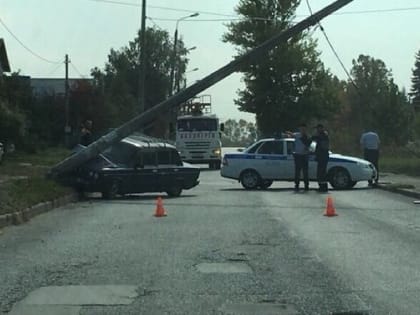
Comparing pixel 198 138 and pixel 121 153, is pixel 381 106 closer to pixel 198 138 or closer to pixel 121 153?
pixel 198 138

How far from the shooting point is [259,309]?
26.4 ft

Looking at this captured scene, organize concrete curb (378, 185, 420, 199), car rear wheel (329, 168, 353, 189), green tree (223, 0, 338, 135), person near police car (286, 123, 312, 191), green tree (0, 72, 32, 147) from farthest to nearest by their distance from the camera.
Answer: green tree (223, 0, 338, 135), green tree (0, 72, 32, 147), car rear wheel (329, 168, 353, 189), person near police car (286, 123, 312, 191), concrete curb (378, 185, 420, 199)

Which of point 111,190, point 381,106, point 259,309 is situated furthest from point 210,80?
point 381,106

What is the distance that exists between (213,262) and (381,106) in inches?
2345

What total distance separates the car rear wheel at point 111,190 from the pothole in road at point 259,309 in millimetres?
13680

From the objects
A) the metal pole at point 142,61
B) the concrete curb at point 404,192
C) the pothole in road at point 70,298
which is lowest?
the pothole in road at point 70,298

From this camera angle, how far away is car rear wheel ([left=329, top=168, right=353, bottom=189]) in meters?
26.1

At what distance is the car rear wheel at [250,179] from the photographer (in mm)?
26531

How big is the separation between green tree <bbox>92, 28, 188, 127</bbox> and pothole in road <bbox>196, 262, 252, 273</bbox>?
70047 millimetres

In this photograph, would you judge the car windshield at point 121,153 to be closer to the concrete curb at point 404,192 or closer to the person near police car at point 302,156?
the person near police car at point 302,156

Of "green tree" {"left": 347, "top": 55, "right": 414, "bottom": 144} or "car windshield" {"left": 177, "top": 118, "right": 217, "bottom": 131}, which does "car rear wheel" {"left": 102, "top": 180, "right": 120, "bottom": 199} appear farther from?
"green tree" {"left": 347, "top": 55, "right": 414, "bottom": 144}

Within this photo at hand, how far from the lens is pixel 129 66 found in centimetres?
9719

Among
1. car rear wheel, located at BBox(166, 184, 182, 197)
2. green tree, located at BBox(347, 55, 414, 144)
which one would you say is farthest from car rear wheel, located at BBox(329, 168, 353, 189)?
green tree, located at BBox(347, 55, 414, 144)

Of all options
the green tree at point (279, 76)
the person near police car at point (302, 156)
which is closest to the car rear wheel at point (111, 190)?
the person near police car at point (302, 156)
